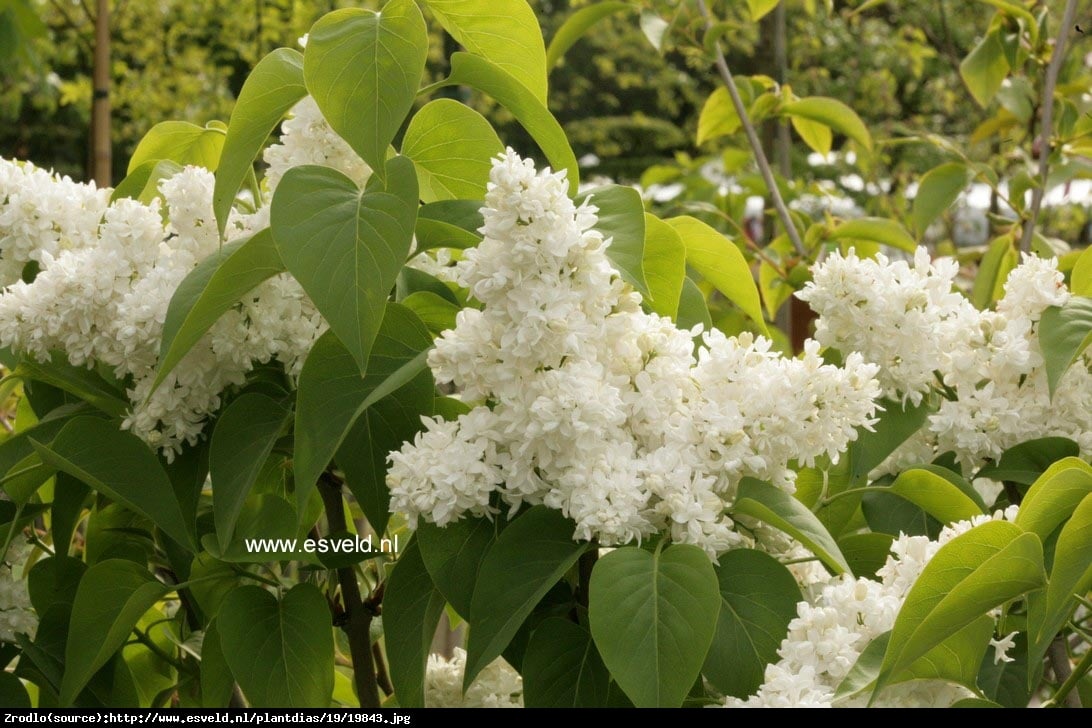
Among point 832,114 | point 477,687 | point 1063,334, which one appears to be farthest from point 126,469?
point 832,114

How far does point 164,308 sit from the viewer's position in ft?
2.50

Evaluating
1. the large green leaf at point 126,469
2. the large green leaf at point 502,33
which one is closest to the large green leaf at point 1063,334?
the large green leaf at point 502,33

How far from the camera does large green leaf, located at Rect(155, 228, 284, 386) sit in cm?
69

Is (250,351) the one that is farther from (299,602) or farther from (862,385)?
(862,385)

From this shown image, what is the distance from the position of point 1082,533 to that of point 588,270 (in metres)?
0.28

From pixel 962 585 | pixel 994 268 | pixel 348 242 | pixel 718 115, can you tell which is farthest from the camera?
pixel 718 115

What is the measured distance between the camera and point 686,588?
0.62 meters

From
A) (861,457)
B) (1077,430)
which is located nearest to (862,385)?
(861,457)

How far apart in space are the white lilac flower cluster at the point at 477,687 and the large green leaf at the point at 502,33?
1.34 feet

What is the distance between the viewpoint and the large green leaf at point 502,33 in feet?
2.53

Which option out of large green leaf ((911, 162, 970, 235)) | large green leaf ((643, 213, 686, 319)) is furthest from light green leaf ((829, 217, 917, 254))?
large green leaf ((643, 213, 686, 319))

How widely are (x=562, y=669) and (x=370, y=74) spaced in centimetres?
36

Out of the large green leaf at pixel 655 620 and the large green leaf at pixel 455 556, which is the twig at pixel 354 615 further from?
the large green leaf at pixel 655 620

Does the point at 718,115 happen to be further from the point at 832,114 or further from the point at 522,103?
the point at 522,103
